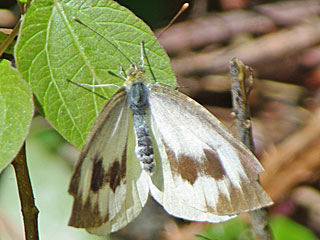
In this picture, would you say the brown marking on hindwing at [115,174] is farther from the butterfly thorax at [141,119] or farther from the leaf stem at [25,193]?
the leaf stem at [25,193]

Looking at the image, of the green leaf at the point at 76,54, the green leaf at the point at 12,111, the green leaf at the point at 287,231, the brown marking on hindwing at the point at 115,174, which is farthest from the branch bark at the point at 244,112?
the green leaf at the point at 287,231

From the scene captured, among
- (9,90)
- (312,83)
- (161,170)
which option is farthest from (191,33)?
(9,90)

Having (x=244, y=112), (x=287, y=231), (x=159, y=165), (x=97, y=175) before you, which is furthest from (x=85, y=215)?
(x=287, y=231)

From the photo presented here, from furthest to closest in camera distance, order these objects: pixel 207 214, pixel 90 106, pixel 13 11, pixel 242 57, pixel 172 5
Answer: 1. pixel 242 57
2. pixel 172 5
3. pixel 13 11
4. pixel 207 214
5. pixel 90 106

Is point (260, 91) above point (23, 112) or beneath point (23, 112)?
beneath

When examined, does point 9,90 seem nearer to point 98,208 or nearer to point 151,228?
point 98,208

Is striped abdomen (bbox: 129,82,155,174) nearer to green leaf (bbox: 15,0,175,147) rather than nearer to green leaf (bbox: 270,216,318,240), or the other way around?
green leaf (bbox: 15,0,175,147)

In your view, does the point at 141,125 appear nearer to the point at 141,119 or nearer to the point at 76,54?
the point at 141,119
